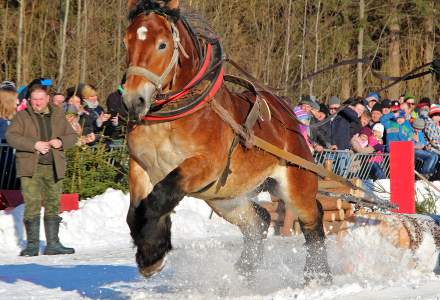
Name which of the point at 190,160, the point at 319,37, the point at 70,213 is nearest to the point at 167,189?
the point at 190,160

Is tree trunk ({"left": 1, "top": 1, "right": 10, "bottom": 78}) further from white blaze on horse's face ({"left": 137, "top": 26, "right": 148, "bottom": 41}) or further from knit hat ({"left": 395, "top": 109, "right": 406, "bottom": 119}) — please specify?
white blaze on horse's face ({"left": 137, "top": 26, "right": 148, "bottom": 41})

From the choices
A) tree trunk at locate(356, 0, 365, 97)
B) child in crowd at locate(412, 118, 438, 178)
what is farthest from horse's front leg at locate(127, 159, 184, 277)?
tree trunk at locate(356, 0, 365, 97)

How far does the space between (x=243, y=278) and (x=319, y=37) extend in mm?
14413

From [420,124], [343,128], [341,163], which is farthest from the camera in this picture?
[420,124]

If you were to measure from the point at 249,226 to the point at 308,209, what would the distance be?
1.83ft

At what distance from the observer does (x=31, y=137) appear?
10750mm

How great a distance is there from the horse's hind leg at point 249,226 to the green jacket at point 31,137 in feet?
9.44

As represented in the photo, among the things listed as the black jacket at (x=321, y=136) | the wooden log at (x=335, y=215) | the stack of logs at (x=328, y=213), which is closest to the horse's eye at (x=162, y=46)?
the stack of logs at (x=328, y=213)

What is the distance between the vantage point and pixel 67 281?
8.72 meters

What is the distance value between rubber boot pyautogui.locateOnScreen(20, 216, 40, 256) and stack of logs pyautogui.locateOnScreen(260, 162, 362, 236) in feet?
9.19

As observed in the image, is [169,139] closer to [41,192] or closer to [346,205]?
[41,192]

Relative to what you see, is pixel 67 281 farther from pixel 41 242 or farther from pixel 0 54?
pixel 0 54

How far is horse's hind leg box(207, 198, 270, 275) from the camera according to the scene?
8633mm

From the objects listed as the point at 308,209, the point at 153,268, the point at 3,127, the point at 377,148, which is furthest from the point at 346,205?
the point at 153,268
